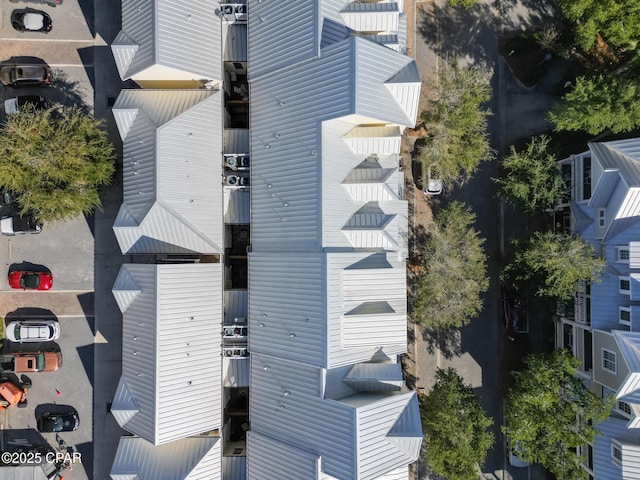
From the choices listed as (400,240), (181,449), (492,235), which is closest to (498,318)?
(492,235)

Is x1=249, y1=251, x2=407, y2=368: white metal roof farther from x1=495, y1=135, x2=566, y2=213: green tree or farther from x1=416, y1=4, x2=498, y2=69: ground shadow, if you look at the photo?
x1=416, y1=4, x2=498, y2=69: ground shadow

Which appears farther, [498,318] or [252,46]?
[498,318]

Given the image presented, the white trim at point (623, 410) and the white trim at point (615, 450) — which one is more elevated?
the white trim at point (623, 410)

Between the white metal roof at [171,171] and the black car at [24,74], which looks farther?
the black car at [24,74]

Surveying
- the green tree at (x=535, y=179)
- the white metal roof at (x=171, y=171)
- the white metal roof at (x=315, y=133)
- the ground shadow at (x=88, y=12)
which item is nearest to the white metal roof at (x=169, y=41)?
the white metal roof at (x=171, y=171)

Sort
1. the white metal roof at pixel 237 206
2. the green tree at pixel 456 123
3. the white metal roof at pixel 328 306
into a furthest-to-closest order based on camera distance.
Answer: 1. the white metal roof at pixel 237 206
2. the green tree at pixel 456 123
3. the white metal roof at pixel 328 306

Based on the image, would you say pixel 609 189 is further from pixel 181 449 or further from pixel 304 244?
pixel 181 449

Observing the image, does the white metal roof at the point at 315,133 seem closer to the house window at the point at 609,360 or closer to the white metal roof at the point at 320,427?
the white metal roof at the point at 320,427
